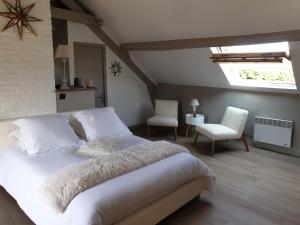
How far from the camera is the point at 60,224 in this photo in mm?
1893

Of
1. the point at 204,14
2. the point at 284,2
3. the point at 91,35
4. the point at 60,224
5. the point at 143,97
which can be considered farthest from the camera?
the point at 143,97

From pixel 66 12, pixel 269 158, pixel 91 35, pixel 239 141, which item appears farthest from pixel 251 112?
pixel 66 12

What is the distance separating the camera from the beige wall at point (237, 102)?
408 cm

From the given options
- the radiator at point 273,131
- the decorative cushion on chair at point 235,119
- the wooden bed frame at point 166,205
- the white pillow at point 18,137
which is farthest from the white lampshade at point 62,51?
the radiator at point 273,131

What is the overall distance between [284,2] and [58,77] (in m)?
3.38

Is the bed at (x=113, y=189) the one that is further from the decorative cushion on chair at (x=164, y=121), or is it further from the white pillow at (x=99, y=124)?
the decorative cushion on chair at (x=164, y=121)

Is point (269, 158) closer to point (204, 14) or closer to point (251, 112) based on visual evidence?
point (251, 112)

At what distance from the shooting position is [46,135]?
2838 millimetres

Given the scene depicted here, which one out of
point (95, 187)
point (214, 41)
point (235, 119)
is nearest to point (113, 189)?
point (95, 187)

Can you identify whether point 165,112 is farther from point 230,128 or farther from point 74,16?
point 74,16

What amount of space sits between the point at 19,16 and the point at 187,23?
214 cm

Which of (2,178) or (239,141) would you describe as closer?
(2,178)

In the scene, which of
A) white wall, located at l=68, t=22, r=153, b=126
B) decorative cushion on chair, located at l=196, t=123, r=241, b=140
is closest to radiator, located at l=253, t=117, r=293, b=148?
decorative cushion on chair, located at l=196, t=123, r=241, b=140

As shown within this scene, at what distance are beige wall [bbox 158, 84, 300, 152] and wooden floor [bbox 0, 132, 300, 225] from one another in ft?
2.29
